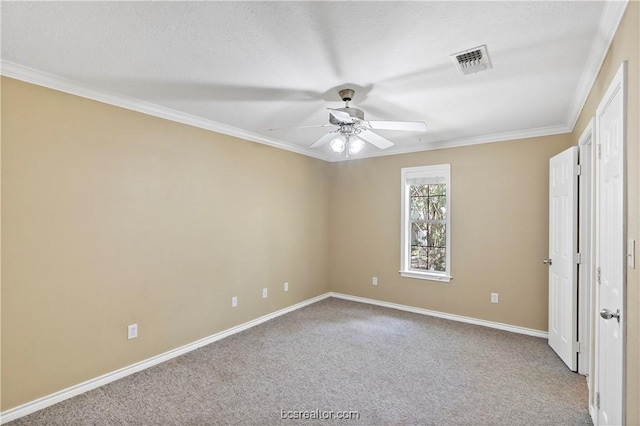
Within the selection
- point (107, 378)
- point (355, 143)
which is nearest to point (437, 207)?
point (355, 143)

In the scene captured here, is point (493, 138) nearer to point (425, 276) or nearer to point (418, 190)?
point (418, 190)

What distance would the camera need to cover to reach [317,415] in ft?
7.45

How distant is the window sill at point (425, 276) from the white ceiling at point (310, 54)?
2243mm

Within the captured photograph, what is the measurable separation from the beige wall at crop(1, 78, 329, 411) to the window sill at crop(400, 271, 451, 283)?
6.79 feet

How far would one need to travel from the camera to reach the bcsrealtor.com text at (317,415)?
224 centimetres

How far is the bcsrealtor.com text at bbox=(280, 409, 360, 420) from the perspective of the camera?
7.34 feet

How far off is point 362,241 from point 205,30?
12.9 feet

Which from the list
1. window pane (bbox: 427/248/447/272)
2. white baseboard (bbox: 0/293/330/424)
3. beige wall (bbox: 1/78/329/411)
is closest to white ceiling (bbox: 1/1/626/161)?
beige wall (bbox: 1/78/329/411)

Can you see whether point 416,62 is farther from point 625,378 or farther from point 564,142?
point 564,142

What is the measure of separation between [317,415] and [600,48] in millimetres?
2996

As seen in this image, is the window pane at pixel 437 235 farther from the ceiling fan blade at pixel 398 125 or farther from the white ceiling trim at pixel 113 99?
the white ceiling trim at pixel 113 99

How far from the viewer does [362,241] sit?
5.19 m

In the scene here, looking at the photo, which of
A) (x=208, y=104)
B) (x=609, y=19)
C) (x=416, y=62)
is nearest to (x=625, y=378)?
(x=609, y=19)

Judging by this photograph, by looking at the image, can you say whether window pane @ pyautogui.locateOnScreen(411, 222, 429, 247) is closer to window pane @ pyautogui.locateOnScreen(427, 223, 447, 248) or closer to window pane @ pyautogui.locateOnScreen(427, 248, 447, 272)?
window pane @ pyautogui.locateOnScreen(427, 223, 447, 248)
